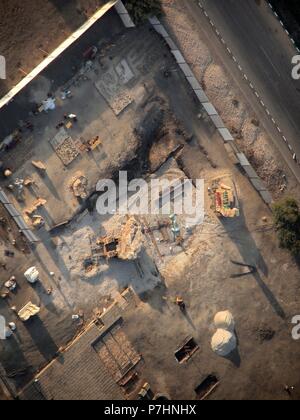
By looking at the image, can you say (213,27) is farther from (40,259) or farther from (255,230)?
(40,259)

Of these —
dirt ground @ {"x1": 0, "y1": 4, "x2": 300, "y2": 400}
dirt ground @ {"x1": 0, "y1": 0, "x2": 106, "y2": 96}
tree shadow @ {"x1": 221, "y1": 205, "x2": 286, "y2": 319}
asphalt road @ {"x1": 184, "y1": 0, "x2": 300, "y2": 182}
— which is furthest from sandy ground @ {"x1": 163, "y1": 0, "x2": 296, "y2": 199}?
dirt ground @ {"x1": 0, "y1": 0, "x2": 106, "y2": 96}

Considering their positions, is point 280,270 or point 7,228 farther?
point 280,270

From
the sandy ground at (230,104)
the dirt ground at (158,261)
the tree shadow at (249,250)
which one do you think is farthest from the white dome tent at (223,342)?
the sandy ground at (230,104)

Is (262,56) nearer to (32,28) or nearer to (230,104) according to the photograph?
(230,104)

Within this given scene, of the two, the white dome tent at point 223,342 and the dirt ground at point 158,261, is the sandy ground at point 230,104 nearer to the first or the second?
the dirt ground at point 158,261

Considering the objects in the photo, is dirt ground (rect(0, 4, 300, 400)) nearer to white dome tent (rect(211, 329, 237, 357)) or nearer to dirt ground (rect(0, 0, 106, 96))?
white dome tent (rect(211, 329, 237, 357))
